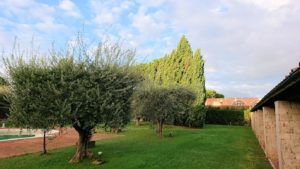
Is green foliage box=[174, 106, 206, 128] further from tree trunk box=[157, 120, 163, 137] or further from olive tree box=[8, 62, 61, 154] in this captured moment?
olive tree box=[8, 62, 61, 154]

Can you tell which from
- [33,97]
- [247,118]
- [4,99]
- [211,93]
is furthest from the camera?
[211,93]

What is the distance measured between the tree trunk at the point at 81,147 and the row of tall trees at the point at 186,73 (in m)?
22.1

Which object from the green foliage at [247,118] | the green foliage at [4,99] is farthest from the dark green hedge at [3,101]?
the green foliage at [247,118]

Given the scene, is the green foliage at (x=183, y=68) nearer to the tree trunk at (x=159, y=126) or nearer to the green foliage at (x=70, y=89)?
the tree trunk at (x=159, y=126)

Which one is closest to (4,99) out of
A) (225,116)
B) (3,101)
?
(3,101)

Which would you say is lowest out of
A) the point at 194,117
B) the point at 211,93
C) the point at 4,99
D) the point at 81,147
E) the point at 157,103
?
the point at 81,147

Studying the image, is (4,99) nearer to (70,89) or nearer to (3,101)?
(70,89)

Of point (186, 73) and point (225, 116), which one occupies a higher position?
point (186, 73)

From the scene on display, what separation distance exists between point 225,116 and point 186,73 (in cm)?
1036

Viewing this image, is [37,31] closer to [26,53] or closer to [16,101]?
[26,53]

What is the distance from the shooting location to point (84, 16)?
42.4ft

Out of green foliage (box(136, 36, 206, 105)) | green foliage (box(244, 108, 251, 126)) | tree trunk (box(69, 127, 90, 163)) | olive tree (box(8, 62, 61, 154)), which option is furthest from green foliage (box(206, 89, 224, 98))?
olive tree (box(8, 62, 61, 154))

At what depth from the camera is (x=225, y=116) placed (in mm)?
42688

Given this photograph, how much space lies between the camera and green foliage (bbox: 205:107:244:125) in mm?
41997
